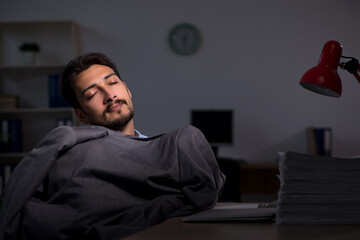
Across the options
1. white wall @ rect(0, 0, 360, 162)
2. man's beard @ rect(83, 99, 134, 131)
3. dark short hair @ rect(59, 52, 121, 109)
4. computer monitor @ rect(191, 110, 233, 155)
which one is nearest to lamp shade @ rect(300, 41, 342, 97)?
man's beard @ rect(83, 99, 134, 131)

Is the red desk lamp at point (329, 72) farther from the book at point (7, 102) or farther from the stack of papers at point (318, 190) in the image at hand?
the book at point (7, 102)

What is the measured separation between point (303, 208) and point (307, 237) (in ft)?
0.42

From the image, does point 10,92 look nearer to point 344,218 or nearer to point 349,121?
point 349,121

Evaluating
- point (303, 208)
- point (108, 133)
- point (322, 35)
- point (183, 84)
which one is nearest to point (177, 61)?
point (183, 84)

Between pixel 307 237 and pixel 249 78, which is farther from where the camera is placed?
pixel 249 78

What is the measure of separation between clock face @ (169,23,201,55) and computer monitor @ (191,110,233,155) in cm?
69

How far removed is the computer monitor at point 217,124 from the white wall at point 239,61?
11cm

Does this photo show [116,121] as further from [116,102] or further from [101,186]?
[101,186]

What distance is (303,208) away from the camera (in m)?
0.88

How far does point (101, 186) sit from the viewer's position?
1066mm

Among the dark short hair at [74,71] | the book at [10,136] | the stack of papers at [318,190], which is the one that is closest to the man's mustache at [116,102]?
the dark short hair at [74,71]

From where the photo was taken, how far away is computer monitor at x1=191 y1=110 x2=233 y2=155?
462 centimetres

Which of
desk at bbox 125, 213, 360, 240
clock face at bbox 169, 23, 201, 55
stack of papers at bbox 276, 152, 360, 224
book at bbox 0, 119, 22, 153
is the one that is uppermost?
clock face at bbox 169, 23, 201, 55

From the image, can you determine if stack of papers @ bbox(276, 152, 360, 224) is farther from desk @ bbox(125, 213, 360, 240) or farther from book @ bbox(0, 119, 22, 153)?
book @ bbox(0, 119, 22, 153)
